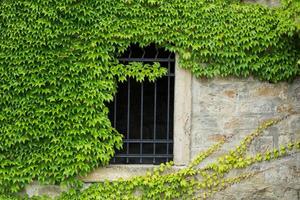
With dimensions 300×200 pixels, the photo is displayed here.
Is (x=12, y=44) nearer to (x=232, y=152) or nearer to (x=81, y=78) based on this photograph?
(x=81, y=78)

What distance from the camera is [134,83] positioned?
6.72m

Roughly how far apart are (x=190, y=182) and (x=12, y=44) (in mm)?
2575

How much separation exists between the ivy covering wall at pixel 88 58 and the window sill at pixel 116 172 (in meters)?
0.12

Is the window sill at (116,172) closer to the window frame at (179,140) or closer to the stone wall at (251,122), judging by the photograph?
the window frame at (179,140)

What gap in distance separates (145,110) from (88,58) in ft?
6.64

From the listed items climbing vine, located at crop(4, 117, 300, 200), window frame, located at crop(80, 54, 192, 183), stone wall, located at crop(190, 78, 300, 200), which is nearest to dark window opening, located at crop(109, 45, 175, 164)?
window frame, located at crop(80, 54, 192, 183)

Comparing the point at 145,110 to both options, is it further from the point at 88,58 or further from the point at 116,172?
the point at 88,58

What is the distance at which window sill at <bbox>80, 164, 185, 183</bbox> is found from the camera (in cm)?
555

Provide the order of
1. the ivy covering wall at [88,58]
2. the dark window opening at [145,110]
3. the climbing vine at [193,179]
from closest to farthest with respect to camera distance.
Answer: the ivy covering wall at [88,58]
the climbing vine at [193,179]
the dark window opening at [145,110]

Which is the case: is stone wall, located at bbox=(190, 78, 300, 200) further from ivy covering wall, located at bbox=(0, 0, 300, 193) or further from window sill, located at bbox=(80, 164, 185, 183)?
window sill, located at bbox=(80, 164, 185, 183)

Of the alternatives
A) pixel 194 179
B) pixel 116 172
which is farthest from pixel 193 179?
pixel 116 172

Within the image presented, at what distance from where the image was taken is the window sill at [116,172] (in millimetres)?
5547

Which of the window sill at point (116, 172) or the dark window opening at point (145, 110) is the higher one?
the dark window opening at point (145, 110)

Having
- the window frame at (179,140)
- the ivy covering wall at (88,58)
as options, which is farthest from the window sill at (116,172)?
the ivy covering wall at (88,58)
